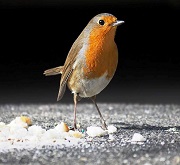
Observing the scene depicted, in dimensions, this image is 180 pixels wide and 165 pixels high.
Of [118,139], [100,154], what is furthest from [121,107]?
[100,154]

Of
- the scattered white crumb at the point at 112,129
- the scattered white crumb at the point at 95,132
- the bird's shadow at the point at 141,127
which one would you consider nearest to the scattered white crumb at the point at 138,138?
the scattered white crumb at the point at 95,132

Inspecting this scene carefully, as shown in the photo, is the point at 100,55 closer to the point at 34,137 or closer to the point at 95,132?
the point at 95,132

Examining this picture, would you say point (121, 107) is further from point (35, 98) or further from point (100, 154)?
point (100, 154)

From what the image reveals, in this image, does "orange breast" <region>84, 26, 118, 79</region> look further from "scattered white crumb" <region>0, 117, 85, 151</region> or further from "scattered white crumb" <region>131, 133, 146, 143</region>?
"scattered white crumb" <region>131, 133, 146, 143</region>

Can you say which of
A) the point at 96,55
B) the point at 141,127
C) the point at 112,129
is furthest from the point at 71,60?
the point at 141,127

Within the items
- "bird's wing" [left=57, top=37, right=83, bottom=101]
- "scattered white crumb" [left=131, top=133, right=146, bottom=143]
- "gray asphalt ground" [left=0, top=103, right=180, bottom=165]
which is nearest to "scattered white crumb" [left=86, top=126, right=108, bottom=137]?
"gray asphalt ground" [left=0, top=103, right=180, bottom=165]

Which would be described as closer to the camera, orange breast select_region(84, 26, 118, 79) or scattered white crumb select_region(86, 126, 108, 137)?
scattered white crumb select_region(86, 126, 108, 137)
